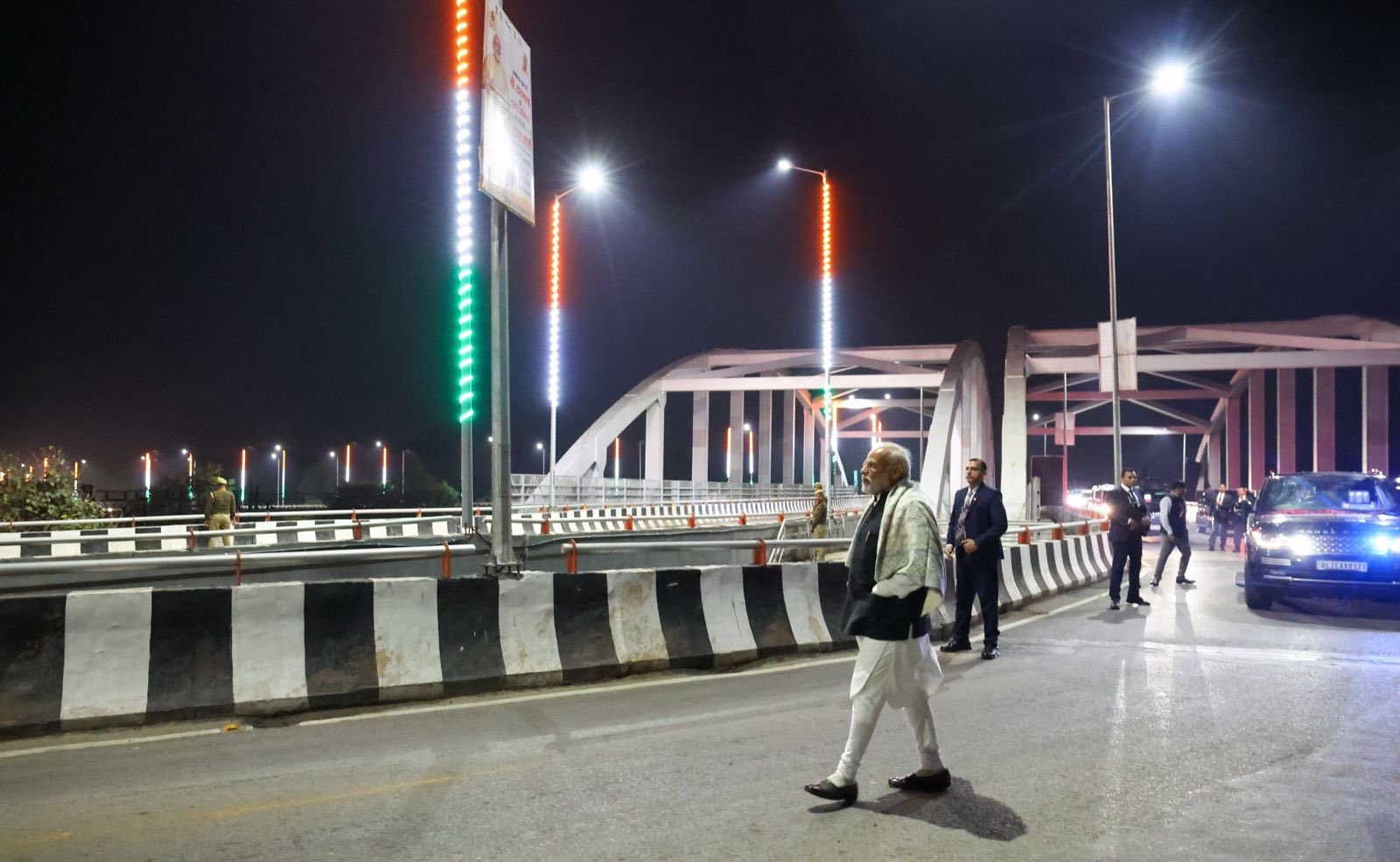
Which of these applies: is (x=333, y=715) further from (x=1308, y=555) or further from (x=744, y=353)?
(x=744, y=353)

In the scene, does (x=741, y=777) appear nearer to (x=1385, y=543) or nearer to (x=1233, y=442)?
(x=1385, y=543)

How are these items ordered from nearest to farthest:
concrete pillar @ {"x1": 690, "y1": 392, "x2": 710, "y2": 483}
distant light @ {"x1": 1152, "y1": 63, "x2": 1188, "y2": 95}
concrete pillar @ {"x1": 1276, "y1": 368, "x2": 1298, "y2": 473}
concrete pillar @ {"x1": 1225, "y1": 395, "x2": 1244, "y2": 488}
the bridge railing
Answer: distant light @ {"x1": 1152, "y1": 63, "x2": 1188, "y2": 95} < the bridge railing < concrete pillar @ {"x1": 1276, "y1": 368, "x2": 1298, "y2": 473} < concrete pillar @ {"x1": 690, "y1": 392, "x2": 710, "y2": 483} < concrete pillar @ {"x1": 1225, "y1": 395, "x2": 1244, "y2": 488}

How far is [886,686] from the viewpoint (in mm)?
4672

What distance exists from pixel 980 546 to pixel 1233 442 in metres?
75.1

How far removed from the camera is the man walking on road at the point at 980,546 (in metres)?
8.98

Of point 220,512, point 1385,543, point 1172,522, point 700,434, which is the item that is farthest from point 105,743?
Result: point 700,434

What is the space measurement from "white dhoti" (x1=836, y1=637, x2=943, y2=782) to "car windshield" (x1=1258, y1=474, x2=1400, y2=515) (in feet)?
32.9

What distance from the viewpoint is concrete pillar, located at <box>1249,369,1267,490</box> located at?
2318 inches

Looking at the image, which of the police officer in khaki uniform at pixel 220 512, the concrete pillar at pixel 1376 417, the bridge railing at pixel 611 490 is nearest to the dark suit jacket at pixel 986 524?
the police officer in khaki uniform at pixel 220 512

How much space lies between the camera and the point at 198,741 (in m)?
5.89

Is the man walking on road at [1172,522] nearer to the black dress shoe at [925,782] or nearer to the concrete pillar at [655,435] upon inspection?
the black dress shoe at [925,782]

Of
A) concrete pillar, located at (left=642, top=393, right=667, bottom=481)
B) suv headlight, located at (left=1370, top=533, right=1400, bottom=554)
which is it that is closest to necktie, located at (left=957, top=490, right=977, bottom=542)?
suv headlight, located at (left=1370, top=533, right=1400, bottom=554)

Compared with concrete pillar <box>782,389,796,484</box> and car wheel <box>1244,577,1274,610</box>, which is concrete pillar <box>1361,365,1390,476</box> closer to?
concrete pillar <box>782,389,796,484</box>

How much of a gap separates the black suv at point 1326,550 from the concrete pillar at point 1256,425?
168 feet
